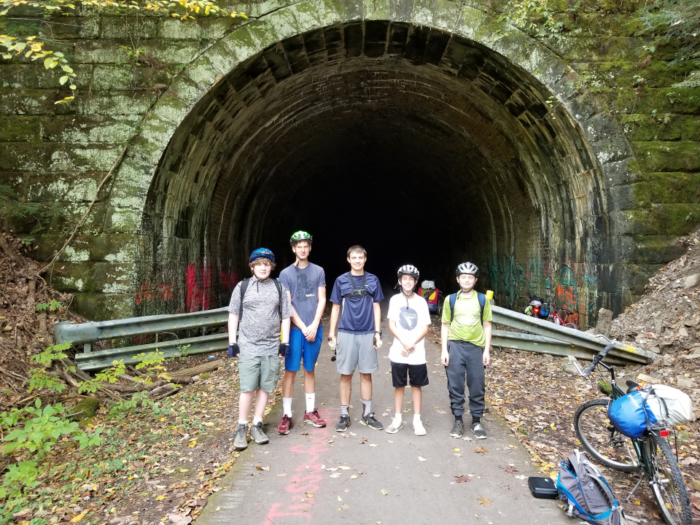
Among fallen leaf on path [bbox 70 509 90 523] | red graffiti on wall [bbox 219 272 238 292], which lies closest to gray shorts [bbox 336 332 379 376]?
fallen leaf on path [bbox 70 509 90 523]

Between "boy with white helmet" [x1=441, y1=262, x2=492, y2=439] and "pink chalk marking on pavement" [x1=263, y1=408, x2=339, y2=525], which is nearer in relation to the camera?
"pink chalk marking on pavement" [x1=263, y1=408, x2=339, y2=525]

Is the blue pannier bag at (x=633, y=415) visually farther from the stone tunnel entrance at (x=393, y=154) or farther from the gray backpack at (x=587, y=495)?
the stone tunnel entrance at (x=393, y=154)

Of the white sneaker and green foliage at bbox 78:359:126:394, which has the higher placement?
green foliage at bbox 78:359:126:394

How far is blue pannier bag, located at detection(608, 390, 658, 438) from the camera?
3.28 metres

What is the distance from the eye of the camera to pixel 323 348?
930 centimetres

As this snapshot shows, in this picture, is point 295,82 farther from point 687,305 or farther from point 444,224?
point 444,224

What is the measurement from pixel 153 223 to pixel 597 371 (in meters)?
7.16

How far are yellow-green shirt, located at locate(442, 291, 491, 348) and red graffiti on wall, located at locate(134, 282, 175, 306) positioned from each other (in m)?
4.94

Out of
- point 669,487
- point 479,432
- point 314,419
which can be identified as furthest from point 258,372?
point 669,487

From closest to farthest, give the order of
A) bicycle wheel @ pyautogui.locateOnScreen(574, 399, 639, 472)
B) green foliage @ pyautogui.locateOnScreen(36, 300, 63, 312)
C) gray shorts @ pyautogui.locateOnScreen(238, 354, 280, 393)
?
1. bicycle wheel @ pyautogui.locateOnScreen(574, 399, 639, 472)
2. gray shorts @ pyautogui.locateOnScreen(238, 354, 280, 393)
3. green foliage @ pyautogui.locateOnScreen(36, 300, 63, 312)

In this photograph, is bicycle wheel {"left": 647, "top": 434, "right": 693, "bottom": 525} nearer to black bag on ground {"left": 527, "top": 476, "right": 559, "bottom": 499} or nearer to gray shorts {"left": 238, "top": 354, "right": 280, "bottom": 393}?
black bag on ground {"left": 527, "top": 476, "right": 559, "bottom": 499}

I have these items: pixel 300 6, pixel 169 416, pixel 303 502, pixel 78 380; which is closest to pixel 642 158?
pixel 300 6

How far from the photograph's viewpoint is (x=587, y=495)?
3.09 metres

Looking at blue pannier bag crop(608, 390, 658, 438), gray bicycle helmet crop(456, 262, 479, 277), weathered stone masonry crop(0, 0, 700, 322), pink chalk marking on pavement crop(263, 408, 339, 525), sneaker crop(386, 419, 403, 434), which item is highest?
weathered stone masonry crop(0, 0, 700, 322)
